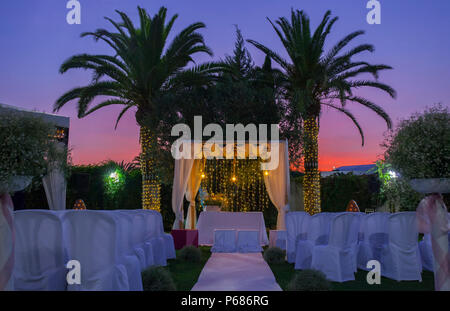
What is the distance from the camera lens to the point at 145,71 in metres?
10.5

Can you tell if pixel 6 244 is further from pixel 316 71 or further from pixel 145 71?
pixel 316 71

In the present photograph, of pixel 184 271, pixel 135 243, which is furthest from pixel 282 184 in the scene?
pixel 135 243

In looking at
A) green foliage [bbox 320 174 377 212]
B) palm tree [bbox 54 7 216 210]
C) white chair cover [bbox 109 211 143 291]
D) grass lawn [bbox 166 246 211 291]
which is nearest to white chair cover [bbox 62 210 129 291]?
white chair cover [bbox 109 211 143 291]

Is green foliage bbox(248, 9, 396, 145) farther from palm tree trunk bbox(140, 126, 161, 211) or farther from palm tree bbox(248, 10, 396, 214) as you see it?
palm tree trunk bbox(140, 126, 161, 211)

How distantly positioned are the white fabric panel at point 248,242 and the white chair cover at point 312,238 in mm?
1825

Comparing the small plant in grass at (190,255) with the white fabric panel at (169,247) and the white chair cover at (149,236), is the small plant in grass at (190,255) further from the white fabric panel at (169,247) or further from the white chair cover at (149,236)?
the white chair cover at (149,236)

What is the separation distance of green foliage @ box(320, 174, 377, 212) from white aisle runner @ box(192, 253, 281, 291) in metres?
7.19

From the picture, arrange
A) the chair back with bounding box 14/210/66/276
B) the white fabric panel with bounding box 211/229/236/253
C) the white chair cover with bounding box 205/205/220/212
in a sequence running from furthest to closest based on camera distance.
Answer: the white chair cover with bounding box 205/205/220/212 < the white fabric panel with bounding box 211/229/236/253 < the chair back with bounding box 14/210/66/276

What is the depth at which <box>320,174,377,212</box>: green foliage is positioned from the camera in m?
13.5

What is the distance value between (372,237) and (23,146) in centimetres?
503

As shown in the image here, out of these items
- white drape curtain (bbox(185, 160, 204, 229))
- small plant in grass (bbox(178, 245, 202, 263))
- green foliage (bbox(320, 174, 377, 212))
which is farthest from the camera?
green foliage (bbox(320, 174, 377, 212))

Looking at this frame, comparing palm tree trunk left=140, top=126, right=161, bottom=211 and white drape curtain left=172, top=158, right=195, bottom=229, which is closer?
white drape curtain left=172, top=158, right=195, bottom=229
